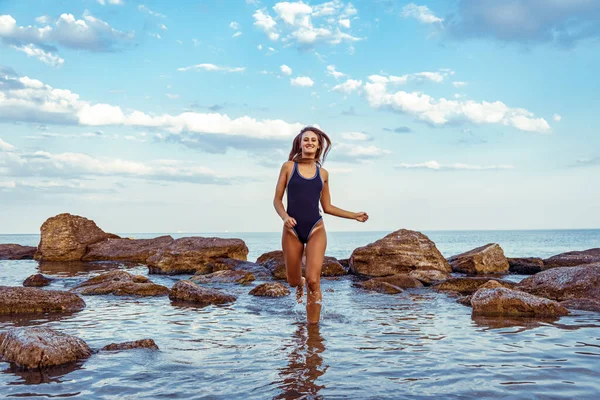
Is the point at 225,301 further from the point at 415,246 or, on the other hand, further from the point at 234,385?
the point at 415,246

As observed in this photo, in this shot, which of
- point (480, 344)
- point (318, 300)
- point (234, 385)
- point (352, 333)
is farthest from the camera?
point (318, 300)

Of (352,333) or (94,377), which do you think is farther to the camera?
(352,333)

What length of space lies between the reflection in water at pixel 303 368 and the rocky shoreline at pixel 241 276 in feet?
6.66

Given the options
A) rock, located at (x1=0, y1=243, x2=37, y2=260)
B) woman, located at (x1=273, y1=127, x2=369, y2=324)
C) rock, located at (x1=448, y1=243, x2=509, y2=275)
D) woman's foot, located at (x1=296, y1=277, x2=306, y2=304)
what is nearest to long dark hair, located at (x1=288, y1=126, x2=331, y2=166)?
woman, located at (x1=273, y1=127, x2=369, y2=324)

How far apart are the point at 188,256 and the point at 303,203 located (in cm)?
1488

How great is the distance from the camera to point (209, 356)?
21.3 feet

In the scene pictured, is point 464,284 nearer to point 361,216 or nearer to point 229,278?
point 361,216

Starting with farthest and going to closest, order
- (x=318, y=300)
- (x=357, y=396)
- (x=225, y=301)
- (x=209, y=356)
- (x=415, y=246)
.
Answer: (x=415, y=246)
(x=225, y=301)
(x=318, y=300)
(x=209, y=356)
(x=357, y=396)

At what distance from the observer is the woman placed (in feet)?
28.9

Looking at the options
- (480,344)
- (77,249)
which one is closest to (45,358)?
(480,344)

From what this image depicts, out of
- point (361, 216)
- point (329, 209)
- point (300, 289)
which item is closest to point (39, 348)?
point (300, 289)

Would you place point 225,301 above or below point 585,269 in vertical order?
below

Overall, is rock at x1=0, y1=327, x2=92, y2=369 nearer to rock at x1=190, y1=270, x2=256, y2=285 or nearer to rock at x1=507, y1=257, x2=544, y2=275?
rock at x1=190, y1=270, x2=256, y2=285

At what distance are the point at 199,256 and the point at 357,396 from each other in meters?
18.8
